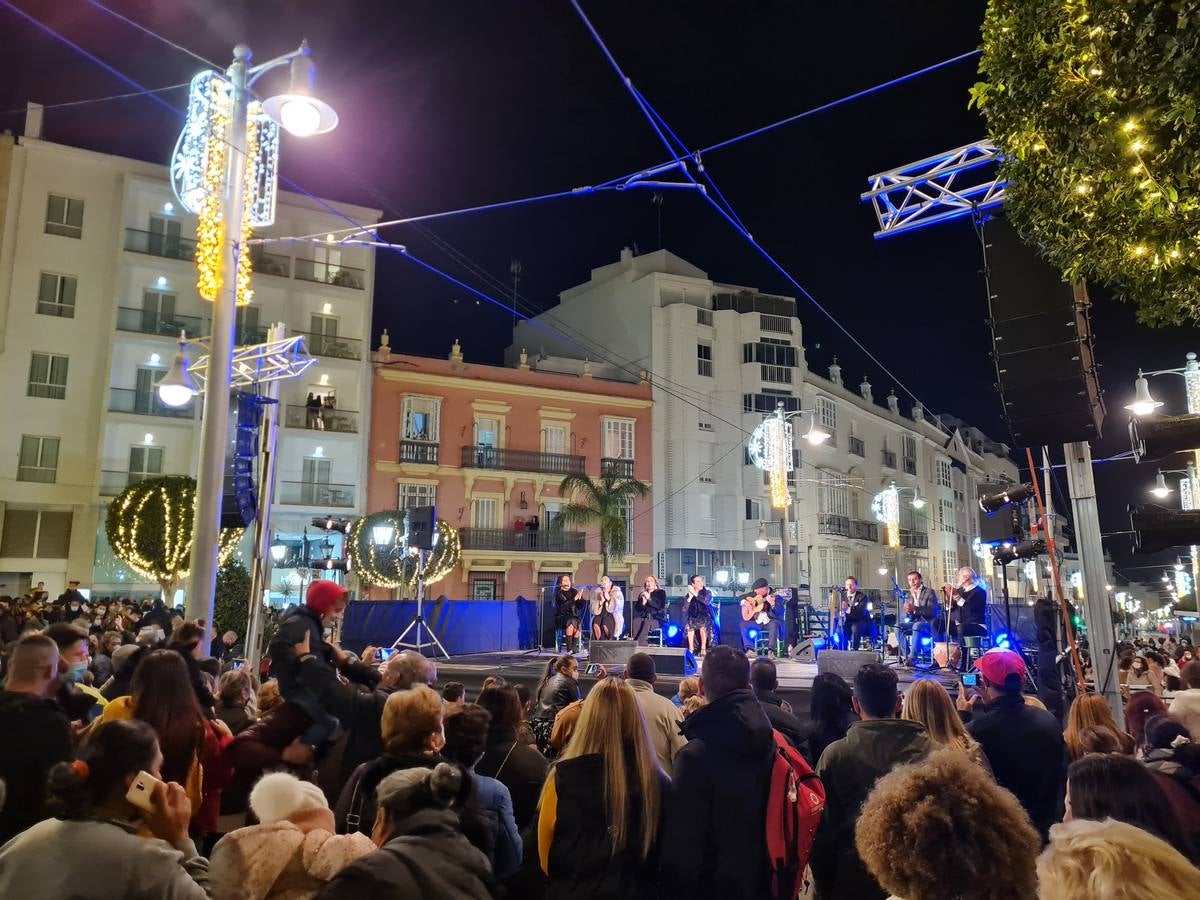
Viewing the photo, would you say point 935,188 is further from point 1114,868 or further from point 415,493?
point 415,493

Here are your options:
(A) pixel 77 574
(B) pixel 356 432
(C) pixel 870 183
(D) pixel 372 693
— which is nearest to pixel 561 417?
(B) pixel 356 432

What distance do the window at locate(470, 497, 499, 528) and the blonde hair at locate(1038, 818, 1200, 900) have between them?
32.1 metres

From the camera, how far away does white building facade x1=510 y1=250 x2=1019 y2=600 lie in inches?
1469

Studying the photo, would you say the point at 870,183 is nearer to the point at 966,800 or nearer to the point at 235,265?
the point at 235,265

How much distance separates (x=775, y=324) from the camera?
39.4 metres

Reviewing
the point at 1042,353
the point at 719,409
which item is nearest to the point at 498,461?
the point at 719,409

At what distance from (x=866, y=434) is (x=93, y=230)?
3678cm

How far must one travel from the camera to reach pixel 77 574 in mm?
26641

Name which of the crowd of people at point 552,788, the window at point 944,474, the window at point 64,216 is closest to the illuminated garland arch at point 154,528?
the window at point 64,216

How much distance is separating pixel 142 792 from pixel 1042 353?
6871 mm

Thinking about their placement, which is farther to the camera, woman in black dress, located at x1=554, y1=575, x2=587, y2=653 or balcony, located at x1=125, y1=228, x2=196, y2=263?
balcony, located at x1=125, y1=228, x2=196, y2=263

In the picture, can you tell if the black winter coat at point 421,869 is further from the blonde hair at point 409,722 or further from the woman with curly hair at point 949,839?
the woman with curly hair at point 949,839

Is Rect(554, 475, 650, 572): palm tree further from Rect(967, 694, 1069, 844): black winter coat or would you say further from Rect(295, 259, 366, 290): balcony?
Rect(967, 694, 1069, 844): black winter coat

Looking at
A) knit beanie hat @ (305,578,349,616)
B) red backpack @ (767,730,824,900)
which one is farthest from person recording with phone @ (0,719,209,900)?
knit beanie hat @ (305,578,349,616)
